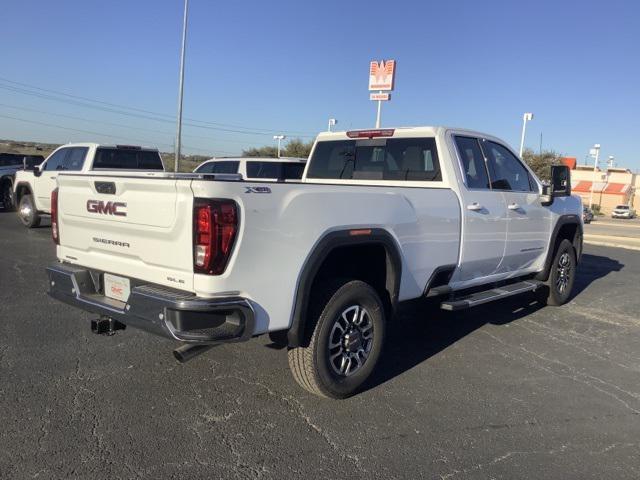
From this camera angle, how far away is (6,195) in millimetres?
16953

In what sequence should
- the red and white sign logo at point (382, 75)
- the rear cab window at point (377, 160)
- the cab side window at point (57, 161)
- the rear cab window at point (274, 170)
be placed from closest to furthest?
the rear cab window at point (377, 160) < the cab side window at point (57, 161) < the rear cab window at point (274, 170) < the red and white sign logo at point (382, 75)

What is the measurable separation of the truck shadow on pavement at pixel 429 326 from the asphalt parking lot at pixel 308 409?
1.3 inches

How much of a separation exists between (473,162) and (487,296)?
53.6 inches

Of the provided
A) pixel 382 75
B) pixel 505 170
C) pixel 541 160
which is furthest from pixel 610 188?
pixel 505 170

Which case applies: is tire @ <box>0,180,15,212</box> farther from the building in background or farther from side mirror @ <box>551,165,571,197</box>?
the building in background

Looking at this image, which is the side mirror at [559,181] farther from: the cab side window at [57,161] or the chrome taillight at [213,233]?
the cab side window at [57,161]

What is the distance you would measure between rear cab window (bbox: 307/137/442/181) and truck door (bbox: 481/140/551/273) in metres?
0.81

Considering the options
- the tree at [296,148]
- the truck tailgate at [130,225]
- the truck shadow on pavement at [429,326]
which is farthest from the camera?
the tree at [296,148]

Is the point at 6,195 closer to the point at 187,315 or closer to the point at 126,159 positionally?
the point at 126,159

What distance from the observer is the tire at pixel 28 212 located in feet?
41.9

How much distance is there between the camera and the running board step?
4.83 meters

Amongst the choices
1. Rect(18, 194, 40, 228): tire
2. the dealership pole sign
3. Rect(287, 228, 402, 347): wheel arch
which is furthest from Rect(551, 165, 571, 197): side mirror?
the dealership pole sign

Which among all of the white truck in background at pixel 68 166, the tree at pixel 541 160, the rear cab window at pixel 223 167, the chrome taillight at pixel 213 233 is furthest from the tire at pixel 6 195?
the tree at pixel 541 160

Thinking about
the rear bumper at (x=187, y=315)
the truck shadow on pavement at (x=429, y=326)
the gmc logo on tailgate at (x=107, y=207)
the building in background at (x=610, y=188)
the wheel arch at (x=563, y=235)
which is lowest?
the truck shadow on pavement at (x=429, y=326)
